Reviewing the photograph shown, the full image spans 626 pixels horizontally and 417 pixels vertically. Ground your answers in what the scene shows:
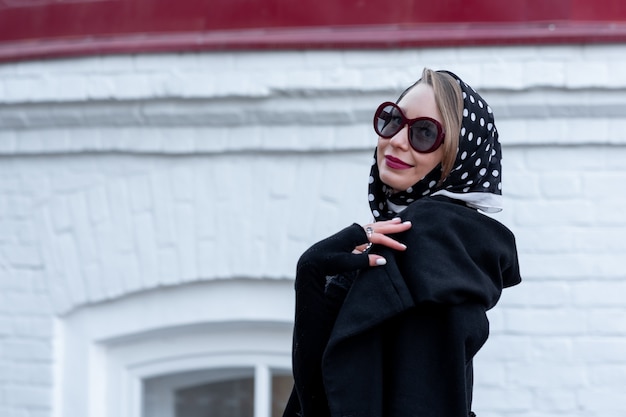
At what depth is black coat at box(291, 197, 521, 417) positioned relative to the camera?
207cm

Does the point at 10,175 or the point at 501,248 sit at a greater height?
the point at 10,175

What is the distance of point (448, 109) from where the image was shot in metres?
2.21

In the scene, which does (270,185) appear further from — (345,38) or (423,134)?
(423,134)

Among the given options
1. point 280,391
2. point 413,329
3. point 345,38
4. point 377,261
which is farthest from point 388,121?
point 280,391

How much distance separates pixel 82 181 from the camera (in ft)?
13.0

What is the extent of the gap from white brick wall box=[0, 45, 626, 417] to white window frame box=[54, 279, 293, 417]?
2.7 inches

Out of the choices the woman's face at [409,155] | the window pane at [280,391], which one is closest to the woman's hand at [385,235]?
the woman's face at [409,155]

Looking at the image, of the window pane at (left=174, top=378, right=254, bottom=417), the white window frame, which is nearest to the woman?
the white window frame

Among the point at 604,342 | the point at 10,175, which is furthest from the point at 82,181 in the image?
the point at 604,342

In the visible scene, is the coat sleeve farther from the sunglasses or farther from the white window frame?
the white window frame

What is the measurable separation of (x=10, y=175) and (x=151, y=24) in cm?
80

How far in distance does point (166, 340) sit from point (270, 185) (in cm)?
74

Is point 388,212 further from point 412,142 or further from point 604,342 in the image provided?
point 604,342

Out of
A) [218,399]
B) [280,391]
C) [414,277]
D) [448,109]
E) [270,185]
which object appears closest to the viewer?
[414,277]
